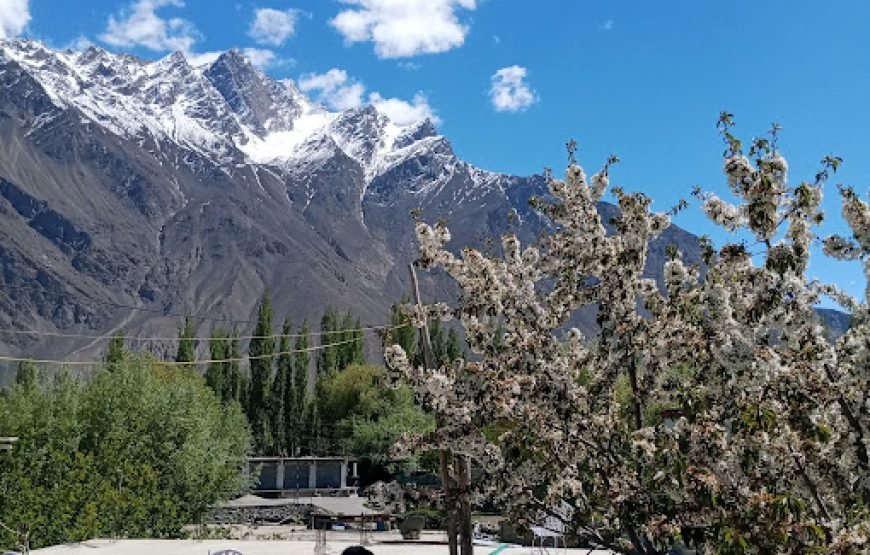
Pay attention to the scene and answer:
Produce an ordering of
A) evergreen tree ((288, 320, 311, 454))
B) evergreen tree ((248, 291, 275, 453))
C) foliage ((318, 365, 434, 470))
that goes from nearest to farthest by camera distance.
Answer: foliage ((318, 365, 434, 470)) → evergreen tree ((248, 291, 275, 453)) → evergreen tree ((288, 320, 311, 454))

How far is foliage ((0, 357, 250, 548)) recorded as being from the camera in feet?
72.6

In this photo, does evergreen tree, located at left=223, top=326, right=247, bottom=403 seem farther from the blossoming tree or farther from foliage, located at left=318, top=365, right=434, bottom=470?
the blossoming tree

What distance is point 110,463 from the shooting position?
24031 mm

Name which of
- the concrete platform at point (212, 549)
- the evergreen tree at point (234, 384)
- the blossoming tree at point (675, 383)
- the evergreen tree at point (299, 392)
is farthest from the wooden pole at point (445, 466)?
the evergreen tree at point (234, 384)

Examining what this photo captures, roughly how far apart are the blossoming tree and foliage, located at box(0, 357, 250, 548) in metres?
17.2

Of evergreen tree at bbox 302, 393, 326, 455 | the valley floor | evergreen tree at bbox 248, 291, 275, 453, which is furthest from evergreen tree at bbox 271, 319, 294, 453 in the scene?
the valley floor

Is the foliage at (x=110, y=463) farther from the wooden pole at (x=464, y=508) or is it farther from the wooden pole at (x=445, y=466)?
the wooden pole at (x=464, y=508)

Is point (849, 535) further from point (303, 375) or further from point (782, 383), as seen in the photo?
point (303, 375)

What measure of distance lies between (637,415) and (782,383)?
4.56ft

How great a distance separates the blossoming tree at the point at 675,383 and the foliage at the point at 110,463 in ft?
56.6

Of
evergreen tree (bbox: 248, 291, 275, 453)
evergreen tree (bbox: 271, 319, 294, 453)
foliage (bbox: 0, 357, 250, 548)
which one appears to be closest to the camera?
foliage (bbox: 0, 357, 250, 548)

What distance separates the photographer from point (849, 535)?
183 inches

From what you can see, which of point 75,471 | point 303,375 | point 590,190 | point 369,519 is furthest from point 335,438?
point 590,190

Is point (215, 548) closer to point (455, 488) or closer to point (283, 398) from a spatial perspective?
point (455, 488)
